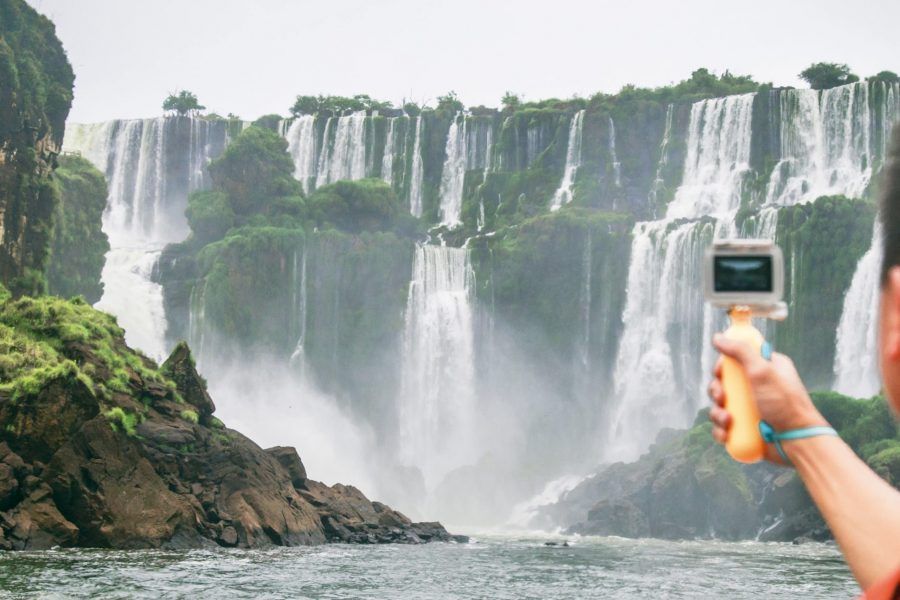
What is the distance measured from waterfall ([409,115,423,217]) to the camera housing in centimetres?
8206

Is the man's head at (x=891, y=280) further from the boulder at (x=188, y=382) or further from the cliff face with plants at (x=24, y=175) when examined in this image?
the cliff face with plants at (x=24, y=175)

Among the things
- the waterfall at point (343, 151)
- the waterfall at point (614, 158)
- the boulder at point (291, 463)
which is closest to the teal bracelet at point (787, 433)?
the boulder at point (291, 463)

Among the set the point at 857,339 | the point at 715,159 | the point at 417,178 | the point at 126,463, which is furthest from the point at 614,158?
the point at 126,463

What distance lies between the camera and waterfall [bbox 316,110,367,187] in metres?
85.9

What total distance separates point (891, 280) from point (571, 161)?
80.5m

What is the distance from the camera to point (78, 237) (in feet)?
224

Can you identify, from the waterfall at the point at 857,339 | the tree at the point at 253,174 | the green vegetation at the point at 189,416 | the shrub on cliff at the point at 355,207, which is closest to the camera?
the green vegetation at the point at 189,416

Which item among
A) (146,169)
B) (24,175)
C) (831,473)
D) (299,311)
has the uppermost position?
(146,169)

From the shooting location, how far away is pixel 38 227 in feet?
165

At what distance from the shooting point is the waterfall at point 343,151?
8588cm

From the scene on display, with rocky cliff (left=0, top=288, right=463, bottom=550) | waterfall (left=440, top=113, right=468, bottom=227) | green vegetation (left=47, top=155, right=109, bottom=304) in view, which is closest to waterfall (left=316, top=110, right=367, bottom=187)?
waterfall (left=440, top=113, right=468, bottom=227)

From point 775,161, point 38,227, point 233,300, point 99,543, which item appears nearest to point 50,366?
point 99,543

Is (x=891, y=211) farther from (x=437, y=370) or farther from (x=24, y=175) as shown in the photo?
(x=437, y=370)

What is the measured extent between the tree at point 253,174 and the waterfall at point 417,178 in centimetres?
847
